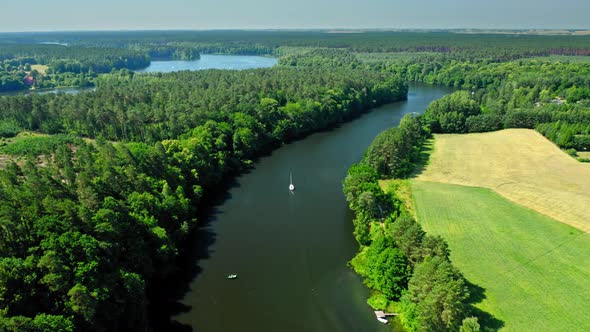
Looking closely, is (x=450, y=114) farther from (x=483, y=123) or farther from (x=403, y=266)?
(x=403, y=266)

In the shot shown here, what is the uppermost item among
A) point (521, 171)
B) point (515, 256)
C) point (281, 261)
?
point (521, 171)

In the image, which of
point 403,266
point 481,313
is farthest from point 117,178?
point 481,313

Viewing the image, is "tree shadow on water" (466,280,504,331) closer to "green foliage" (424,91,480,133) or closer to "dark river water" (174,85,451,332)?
"dark river water" (174,85,451,332)

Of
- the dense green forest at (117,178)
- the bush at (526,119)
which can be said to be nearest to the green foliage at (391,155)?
the dense green forest at (117,178)

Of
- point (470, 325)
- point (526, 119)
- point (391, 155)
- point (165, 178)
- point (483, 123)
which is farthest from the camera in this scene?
point (483, 123)

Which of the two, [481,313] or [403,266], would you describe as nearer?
[481,313]

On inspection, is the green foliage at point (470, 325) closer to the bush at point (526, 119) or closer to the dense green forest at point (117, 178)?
the dense green forest at point (117, 178)

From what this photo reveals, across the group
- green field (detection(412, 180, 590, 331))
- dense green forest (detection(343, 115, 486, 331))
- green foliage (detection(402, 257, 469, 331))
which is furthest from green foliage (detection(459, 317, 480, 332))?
green field (detection(412, 180, 590, 331))
